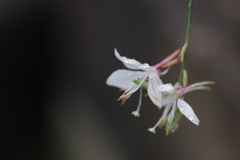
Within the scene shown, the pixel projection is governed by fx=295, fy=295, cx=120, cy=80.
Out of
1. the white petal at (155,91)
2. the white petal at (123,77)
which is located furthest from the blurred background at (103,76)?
the white petal at (155,91)

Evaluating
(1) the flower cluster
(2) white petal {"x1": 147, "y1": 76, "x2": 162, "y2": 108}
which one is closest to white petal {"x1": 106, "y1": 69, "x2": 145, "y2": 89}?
(1) the flower cluster

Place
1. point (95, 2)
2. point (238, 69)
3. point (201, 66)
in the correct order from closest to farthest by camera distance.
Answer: point (238, 69)
point (201, 66)
point (95, 2)

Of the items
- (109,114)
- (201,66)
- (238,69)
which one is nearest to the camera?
(238,69)

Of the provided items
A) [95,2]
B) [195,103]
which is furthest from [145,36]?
[195,103]

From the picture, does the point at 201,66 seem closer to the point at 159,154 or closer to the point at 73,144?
the point at 159,154

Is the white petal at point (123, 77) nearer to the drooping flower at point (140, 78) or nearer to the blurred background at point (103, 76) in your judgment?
the drooping flower at point (140, 78)

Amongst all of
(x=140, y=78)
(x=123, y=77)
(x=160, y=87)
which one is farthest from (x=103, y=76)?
(x=160, y=87)

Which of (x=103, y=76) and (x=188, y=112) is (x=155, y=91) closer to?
(x=188, y=112)
